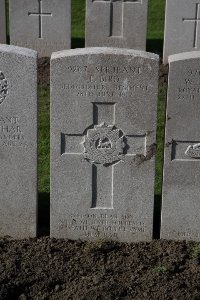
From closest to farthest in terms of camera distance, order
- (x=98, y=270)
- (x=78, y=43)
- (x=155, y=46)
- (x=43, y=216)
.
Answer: (x=98, y=270), (x=43, y=216), (x=155, y=46), (x=78, y=43)

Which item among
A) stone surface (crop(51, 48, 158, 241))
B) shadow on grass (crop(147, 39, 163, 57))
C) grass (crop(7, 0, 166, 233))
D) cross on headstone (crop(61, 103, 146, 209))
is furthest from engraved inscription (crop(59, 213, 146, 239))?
shadow on grass (crop(147, 39, 163, 57))

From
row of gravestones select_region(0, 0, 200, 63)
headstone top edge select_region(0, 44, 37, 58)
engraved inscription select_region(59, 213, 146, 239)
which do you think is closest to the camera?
headstone top edge select_region(0, 44, 37, 58)

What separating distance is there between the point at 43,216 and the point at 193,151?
159cm

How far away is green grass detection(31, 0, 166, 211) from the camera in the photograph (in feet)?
24.8

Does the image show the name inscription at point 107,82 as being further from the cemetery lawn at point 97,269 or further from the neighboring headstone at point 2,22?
the neighboring headstone at point 2,22

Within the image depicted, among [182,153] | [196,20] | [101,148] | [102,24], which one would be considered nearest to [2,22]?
[102,24]

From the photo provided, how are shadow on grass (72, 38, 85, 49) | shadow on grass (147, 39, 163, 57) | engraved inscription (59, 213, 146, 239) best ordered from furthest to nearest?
shadow on grass (72, 38, 85, 49) → shadow on grass (147, 39, 163, 57) → engraved inscription (59, 213, 146, 239)

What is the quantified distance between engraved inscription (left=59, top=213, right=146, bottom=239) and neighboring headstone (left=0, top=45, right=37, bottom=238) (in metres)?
0.34

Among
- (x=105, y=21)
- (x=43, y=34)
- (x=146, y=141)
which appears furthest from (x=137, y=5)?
(x=146, y=141)

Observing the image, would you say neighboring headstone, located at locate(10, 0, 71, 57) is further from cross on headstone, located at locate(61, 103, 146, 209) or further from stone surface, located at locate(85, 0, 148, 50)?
cross on headstone, located at locate(61, 103, 146, 209)

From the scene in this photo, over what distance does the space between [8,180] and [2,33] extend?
19.0 ft

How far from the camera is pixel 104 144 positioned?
18.9 ft

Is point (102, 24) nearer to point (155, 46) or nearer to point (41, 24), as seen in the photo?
point (41, 24)

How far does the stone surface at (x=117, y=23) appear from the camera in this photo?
36.2ft
